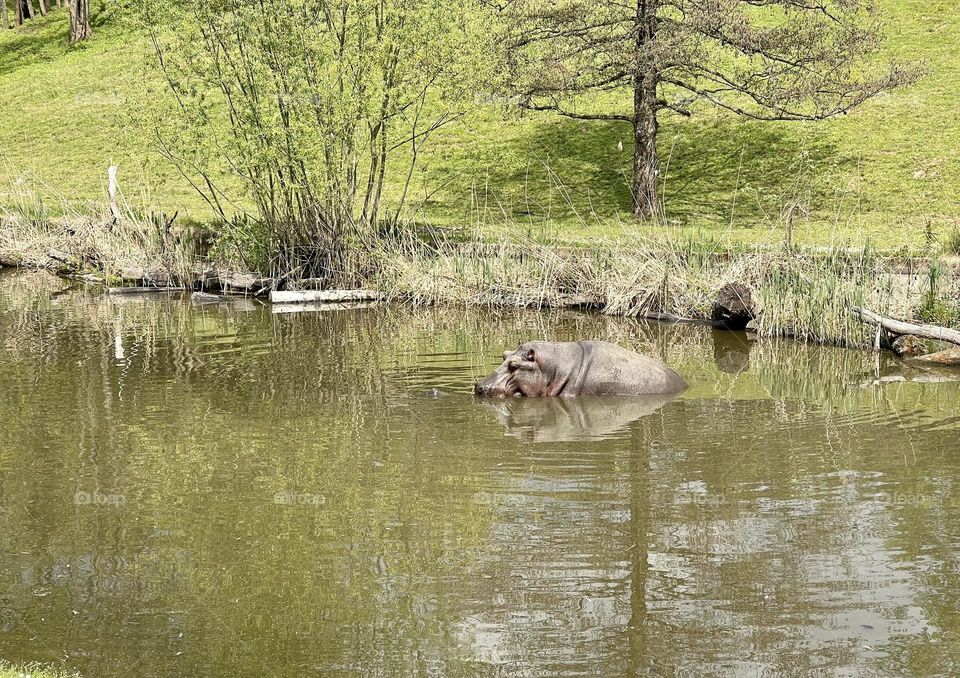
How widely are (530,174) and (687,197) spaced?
11.6 feet

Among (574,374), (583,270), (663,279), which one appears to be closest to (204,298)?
(583,270)

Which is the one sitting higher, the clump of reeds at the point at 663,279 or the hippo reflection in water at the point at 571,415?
the clump of reeds at the point at 663,279

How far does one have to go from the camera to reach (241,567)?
7.28m

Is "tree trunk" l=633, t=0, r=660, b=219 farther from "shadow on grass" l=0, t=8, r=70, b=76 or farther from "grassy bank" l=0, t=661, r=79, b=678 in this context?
"shadow on grass" l=0, t=8, r=70, b=76

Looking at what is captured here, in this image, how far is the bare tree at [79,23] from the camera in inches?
1622

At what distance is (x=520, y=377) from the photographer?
464 inches

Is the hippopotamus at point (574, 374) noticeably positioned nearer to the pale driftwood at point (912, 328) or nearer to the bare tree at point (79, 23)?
the pale driftwood at point (912, 328)

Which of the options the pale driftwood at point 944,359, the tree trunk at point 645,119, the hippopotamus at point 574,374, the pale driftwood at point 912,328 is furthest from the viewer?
the tree trunk at point 645,119

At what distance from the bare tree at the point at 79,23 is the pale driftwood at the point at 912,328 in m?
34.1

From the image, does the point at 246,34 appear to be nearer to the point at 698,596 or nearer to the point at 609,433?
the point at 609,433

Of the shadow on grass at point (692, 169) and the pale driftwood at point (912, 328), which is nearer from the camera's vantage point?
the pale driftwood at point (912, 328)

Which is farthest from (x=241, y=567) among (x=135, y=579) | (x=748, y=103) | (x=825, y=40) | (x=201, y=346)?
(x=748, y=103)

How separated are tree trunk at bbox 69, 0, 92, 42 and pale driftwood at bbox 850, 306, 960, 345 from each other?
34.1 metres

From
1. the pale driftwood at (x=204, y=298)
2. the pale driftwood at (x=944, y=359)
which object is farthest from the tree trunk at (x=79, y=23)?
the pale driftwood at (x=944, y=359)
